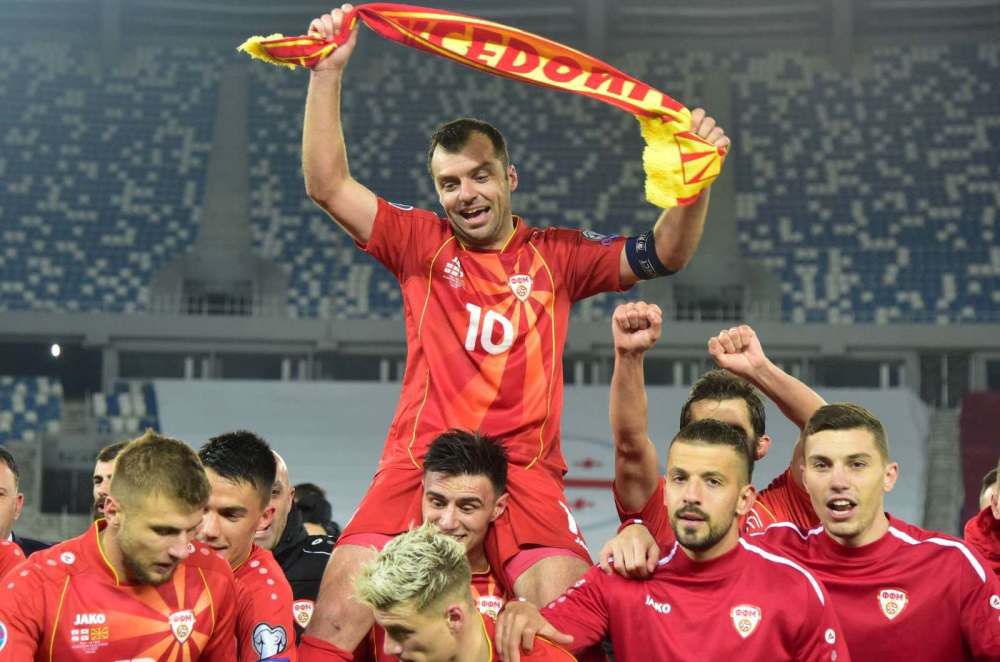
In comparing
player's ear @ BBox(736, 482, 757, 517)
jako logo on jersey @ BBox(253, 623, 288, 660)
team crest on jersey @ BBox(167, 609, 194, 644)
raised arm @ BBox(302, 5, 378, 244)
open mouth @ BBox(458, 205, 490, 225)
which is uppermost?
raised arm @ BBox(302, 5, 378, 244)

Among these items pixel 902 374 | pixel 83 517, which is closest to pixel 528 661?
pixel 83 517

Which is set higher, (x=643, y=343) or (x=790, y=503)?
(x=643, y=343)

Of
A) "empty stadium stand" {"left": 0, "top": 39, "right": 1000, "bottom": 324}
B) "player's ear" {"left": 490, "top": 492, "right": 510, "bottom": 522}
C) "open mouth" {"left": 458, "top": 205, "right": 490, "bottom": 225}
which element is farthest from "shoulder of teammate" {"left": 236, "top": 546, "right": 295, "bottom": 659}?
"empty stadium stand" {"left": 0, "top": 39, "right": 1000, "bottom": 324}

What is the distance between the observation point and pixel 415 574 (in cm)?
324

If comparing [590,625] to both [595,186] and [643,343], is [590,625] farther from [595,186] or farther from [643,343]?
[595,186]

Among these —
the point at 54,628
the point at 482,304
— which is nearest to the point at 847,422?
the point at 482,304

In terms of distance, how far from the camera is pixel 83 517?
1664 centimetres

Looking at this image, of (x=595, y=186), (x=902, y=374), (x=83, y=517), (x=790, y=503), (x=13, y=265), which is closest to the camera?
(x=790, y=503)

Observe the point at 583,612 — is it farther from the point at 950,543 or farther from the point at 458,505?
the point at 950,543

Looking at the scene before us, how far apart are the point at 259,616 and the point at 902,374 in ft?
53.0

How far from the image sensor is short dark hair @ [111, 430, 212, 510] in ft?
11.3

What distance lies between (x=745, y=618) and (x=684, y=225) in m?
1.23

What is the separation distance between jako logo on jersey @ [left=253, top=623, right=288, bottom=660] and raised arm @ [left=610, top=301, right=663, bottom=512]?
1295 mm

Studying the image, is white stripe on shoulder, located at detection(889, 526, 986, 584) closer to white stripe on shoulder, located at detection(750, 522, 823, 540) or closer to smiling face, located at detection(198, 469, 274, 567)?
white stripe on shoulder, located at detection(750, 522, 823, 540)
